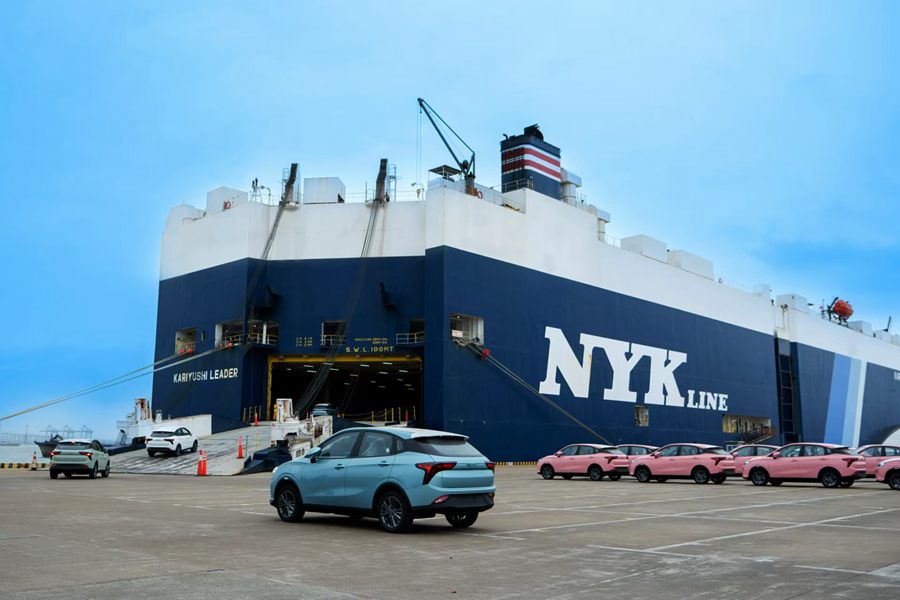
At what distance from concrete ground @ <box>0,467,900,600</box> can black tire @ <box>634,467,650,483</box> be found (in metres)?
11.1

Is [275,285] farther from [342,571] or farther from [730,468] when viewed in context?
[342,571]

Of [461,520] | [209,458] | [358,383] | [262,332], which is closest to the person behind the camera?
[461,520]

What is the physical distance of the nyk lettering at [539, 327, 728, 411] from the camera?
46.7 m

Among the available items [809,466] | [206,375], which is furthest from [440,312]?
[809,466]

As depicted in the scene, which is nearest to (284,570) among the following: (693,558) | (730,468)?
(693,558)

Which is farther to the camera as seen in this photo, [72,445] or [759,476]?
[759,476]

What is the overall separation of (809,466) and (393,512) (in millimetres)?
18776

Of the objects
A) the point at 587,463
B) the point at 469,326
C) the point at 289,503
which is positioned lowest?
the point at 587,463

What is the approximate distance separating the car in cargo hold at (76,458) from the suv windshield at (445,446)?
18.6 meters

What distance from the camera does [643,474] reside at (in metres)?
28.5

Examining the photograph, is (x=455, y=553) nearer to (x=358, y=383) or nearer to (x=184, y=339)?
(x=184, y=339)

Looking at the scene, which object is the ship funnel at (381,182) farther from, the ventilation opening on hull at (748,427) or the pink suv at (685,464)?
A: the ventilation opening on hull at (748,427)

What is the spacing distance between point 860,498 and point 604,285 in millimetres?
31938

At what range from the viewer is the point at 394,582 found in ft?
25.4
